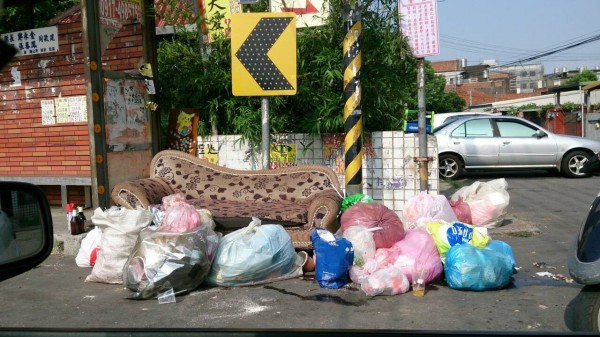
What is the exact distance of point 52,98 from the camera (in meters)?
8.55

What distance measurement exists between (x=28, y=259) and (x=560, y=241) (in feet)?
20.7

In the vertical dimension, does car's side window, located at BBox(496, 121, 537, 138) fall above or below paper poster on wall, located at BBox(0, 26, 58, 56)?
below

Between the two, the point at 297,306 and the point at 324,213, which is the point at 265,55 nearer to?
the point at 324,213

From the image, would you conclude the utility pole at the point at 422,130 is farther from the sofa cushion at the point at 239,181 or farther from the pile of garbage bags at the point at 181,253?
the pile of garbage bags at the point at 181,253

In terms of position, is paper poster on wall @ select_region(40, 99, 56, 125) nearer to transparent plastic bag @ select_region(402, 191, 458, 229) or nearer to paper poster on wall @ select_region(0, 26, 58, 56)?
paper poster on wall @ select_region(0, 26, 58, 56)

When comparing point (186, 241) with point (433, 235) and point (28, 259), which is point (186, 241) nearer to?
point (433, 235)

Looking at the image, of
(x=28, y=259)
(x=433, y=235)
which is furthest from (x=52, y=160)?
(x=28, y=259)

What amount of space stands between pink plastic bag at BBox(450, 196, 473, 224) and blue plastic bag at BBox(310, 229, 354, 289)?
2.37 m

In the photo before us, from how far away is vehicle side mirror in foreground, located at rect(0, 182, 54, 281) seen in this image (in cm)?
173

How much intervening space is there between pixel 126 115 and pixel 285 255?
10.5 feet

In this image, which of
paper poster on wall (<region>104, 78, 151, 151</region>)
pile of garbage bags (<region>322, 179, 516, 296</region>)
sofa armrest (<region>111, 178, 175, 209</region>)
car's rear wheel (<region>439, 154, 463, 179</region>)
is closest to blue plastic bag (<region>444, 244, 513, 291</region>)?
pile of garbage bags (<region>322, 179, 516, 296</region>)

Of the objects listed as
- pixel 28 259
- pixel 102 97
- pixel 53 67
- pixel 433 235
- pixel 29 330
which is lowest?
pixel 433 235

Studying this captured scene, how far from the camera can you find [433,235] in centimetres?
545

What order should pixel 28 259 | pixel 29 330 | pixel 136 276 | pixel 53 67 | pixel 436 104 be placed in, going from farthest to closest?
pixel 436 104, pixel 53 67, pixel 136 276, pixel 28 259, pixel 29 330
